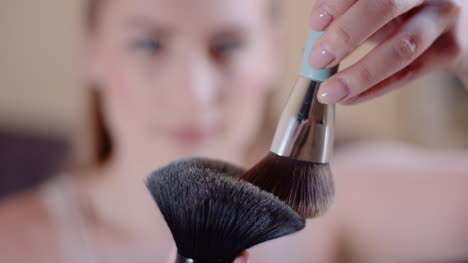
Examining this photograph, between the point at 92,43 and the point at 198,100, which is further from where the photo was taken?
the point at 92,43

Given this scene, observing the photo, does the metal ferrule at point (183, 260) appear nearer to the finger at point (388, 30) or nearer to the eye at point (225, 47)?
the finger at point (388, 30)

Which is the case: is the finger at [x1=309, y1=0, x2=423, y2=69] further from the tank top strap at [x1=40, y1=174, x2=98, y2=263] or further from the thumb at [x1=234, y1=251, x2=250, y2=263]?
the tank top strap at [x1=40, y1=174, x2=98, y2=263]

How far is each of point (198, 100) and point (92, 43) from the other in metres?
0.21

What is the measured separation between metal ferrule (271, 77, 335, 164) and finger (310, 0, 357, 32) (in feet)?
0.09

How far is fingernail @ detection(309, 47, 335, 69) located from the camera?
0.23 meters

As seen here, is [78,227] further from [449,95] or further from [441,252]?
[449,95]

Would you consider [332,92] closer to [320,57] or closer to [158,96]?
[320,57]

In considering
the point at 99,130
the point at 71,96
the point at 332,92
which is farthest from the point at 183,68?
the point at 71,96

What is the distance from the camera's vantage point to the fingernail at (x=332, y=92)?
9.0 inches

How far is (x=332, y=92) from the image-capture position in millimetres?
230

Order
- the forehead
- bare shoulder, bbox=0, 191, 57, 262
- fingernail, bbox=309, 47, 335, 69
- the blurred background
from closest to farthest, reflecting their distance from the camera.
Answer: fingernail, bbox=309, 47, 335, 69 < the forehead < bare shoulder, bbox=0, 191, 57, 262 < the blurred background

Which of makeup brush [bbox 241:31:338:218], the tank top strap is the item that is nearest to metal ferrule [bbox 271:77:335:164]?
makeup brush [bbox 241:31:338:218]

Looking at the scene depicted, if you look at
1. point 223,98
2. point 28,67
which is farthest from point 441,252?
point 28,67

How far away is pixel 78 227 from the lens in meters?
0.76
